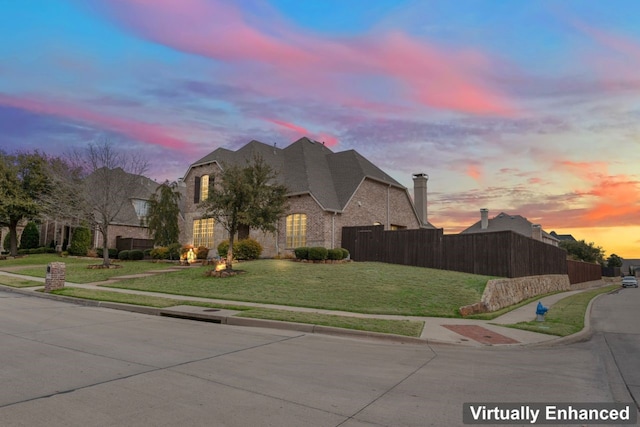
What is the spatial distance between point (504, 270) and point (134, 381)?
20.8 metres

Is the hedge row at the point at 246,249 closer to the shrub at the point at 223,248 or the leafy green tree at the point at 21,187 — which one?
the shrub at the point at 223,248

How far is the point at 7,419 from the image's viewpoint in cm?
432

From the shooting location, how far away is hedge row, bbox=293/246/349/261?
24844 mm

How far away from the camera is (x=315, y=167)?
32.1m

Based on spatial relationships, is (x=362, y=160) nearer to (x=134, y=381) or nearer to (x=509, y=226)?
(x=134, y=381)

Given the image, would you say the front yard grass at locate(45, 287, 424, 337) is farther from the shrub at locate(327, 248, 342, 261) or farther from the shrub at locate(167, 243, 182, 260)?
the shrub at locate(167, 243, 182, 260)

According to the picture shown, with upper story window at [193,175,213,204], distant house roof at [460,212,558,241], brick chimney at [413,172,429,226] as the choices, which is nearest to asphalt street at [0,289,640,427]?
upper story window at [193,175,213,204]

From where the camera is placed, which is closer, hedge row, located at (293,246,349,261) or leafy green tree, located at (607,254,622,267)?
hedge row, located at (293,246,349,261)

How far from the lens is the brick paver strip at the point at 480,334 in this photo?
9875mm

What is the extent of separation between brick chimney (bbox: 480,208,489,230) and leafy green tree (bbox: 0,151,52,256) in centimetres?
5269

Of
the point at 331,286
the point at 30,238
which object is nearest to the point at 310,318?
the point at 331,286

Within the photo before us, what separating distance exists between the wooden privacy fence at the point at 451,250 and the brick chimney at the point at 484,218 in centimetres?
3134

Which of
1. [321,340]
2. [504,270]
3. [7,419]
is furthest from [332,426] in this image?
[504,270]

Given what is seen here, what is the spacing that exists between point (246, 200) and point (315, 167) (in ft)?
38.2
